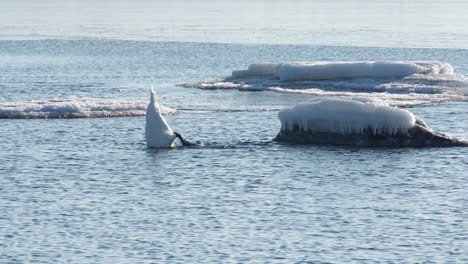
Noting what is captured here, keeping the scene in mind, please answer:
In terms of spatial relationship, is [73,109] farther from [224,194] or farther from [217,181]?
[224,194]

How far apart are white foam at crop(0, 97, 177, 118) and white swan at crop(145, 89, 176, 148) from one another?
6368mm

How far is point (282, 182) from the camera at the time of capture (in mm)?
22688

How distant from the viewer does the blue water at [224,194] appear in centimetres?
1738

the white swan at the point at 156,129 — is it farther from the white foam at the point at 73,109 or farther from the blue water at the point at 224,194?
the white foam at the point at 73,109

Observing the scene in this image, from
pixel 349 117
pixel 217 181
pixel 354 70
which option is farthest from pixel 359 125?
pixel 354 70

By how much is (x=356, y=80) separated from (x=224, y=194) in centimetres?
1943

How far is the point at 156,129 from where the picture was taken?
26.4 meters

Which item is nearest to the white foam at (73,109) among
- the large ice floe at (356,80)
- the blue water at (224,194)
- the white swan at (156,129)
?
the blue water at (224,194)

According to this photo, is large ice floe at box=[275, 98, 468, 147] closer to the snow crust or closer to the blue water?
the blue water

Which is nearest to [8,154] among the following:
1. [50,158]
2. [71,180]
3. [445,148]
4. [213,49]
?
[50,158]

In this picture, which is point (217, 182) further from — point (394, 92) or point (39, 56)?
point (39, 56)

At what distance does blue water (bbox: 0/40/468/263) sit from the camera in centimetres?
1738

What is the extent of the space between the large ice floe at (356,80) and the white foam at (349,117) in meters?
10.7

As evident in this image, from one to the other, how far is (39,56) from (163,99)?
22790mm
